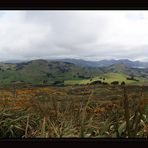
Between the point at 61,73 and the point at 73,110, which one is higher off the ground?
the point at 61,73

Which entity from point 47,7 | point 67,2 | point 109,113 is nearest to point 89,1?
point 67,2

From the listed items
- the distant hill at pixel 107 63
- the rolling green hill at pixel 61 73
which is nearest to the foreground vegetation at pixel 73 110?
the rolling green hill at pixel 61 73

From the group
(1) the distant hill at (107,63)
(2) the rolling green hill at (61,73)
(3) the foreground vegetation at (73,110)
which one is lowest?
(3) the foreground vegetation at (73,110)

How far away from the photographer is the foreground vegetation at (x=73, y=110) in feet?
6.99

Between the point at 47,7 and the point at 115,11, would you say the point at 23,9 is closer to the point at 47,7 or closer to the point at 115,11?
the point at 47,7

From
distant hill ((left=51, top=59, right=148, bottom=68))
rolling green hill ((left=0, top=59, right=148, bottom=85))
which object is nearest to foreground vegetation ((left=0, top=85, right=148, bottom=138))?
rolling green hill ((left=0, top=59, right=148, bottom=85))

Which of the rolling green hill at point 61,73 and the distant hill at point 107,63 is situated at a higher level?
the distant hill at point 107,63

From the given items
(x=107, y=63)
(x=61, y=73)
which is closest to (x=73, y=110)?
(x=61, y=73)

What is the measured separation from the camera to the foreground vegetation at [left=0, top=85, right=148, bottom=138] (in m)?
Result: 2.13

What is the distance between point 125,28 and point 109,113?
639 mm

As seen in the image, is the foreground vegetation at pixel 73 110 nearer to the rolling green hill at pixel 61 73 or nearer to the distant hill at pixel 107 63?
the rolling green hill at pixel 61 73

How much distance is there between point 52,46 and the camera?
7.16 feet

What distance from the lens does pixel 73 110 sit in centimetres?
217

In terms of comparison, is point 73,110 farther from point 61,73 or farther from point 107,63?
point 107,63
